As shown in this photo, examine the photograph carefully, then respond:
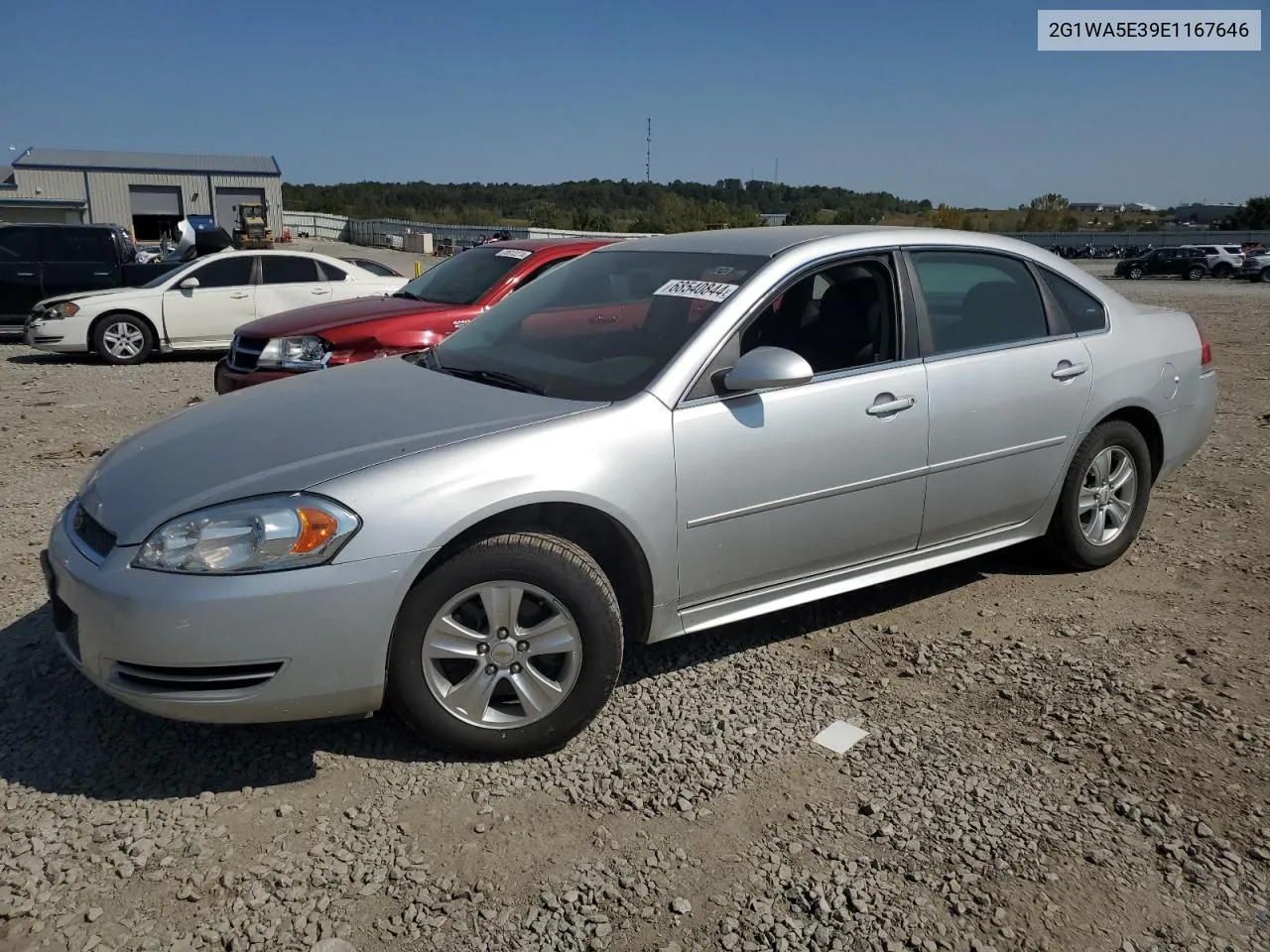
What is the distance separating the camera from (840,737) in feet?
11.1

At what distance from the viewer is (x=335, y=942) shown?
2422mm

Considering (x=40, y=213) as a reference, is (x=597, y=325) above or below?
below

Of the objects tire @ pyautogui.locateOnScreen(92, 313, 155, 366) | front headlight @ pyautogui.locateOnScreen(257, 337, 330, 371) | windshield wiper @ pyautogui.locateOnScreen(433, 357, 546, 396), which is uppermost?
windshield wiper @ pyautogui.locateOnScreen(433, 357, 546, 396)

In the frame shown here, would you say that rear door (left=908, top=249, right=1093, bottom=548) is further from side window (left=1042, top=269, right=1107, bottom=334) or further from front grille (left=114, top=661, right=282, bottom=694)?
front grille (left=114, top=661, right=282, bottom=694)

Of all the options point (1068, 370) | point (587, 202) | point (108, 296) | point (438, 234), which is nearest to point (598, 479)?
point (1068, 370)

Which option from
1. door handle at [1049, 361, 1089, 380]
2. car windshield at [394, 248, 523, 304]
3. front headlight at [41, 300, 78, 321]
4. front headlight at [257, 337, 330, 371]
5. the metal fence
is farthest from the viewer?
the metal fence

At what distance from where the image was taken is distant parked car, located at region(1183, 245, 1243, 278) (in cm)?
4069

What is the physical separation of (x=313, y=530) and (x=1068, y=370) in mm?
3278

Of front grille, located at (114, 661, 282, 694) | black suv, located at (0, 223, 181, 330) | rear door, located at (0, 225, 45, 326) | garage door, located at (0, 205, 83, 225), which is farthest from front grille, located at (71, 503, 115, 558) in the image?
garage door, located at (0, 205, 83, 225)

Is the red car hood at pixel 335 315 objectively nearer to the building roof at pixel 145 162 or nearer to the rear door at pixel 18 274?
the rear door at pixel 18 274

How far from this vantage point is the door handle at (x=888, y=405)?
3.80 m

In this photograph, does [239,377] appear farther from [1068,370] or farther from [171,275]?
[171,275]

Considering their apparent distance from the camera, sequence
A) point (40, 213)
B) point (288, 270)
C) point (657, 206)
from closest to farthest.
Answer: point (288, 270) < point (40, 213) < point (657, 206)

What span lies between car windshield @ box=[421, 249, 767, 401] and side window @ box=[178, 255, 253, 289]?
31.6ft
